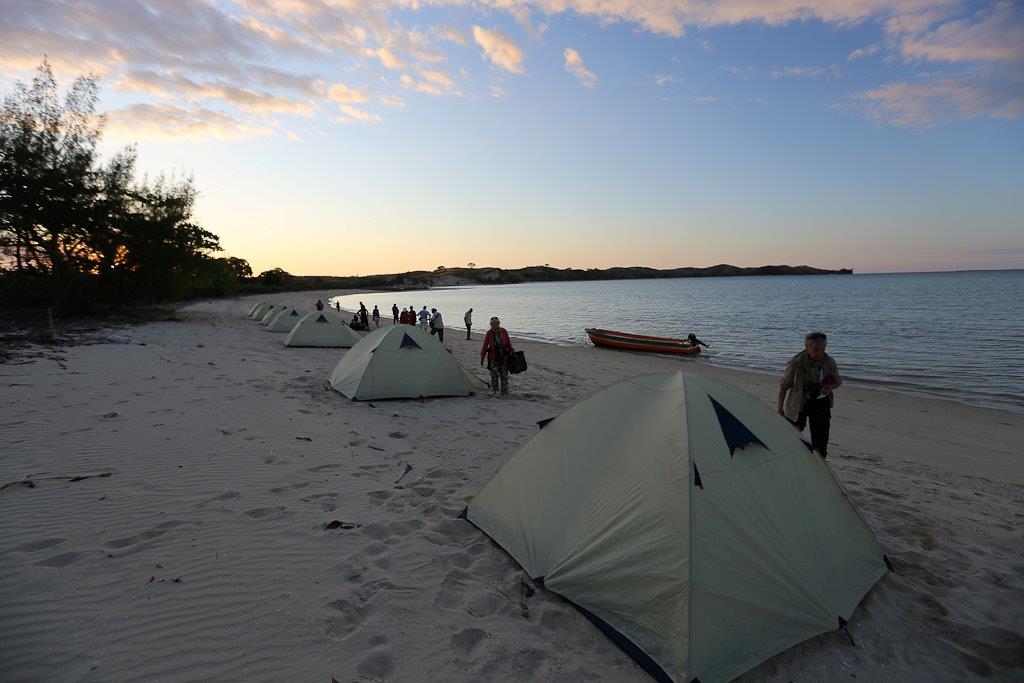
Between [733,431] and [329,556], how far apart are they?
3.68m

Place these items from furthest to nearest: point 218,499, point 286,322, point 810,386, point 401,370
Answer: point 286,322, point 401,370, point 810,386, point 218,499

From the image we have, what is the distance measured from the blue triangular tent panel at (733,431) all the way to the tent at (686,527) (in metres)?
0.01

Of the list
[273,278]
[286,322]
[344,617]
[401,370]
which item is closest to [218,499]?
[344,617]

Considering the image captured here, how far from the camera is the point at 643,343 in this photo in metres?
26.5

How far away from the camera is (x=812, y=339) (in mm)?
5797

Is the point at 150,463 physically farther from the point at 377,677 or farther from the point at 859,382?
the point at 859,382

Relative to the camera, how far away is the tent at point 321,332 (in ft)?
62.9

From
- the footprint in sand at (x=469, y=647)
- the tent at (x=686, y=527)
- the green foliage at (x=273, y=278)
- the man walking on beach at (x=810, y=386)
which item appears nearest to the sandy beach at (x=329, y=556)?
the footprint in sand at (x=469, y=647)

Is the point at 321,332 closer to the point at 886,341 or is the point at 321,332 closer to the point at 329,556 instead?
the point at 329,556

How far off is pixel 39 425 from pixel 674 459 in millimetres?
8684

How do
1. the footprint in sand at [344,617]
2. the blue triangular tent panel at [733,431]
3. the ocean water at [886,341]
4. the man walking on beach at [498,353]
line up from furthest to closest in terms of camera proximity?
the ocean water at [886,341]
the man walking on beach at [498,353]
the blue triangular tent panel at [733,431]
the footprint in sand at [344,617]

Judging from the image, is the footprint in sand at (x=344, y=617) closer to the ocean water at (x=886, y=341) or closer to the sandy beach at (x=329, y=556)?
the sandy beach at (x=329, y=556)

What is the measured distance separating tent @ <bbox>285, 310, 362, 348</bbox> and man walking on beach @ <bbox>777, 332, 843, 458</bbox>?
16.5 meters

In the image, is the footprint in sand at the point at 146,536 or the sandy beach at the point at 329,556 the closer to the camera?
the sandy beach at the point at 329,556
